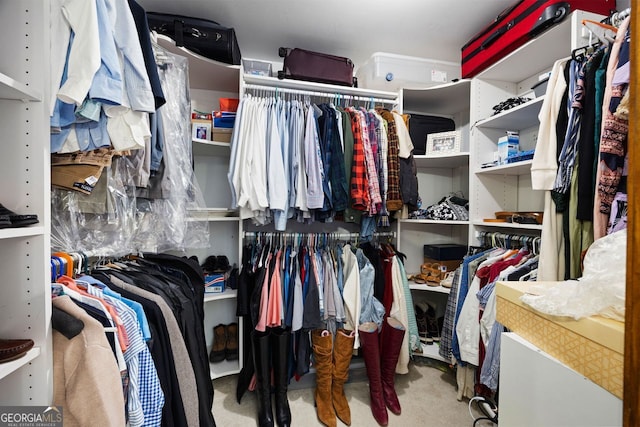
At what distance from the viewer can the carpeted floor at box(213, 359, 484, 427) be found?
5.17ft

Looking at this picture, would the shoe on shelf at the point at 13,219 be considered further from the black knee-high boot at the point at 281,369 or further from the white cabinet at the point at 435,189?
the white cabinet at the point at 435,189

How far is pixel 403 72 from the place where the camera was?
200cm

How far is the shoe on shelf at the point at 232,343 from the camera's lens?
79.3 inches

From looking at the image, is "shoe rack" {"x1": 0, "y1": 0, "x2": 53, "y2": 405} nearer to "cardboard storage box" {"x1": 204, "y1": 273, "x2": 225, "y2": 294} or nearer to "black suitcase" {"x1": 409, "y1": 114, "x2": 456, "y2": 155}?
"cardboard storage box" {"x1": 204, "y1": 273, "x2": 225, "y2": 294}

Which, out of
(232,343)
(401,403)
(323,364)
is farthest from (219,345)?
(401,403)

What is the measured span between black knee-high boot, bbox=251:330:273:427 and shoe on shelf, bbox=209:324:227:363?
0.53 meters

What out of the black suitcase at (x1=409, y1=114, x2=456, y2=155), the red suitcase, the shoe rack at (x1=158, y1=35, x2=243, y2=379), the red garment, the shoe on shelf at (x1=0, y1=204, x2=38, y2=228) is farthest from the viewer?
the black suitcase at (x1=409, y1=114, x2=456, y2=155)

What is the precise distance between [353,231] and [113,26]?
1823mm

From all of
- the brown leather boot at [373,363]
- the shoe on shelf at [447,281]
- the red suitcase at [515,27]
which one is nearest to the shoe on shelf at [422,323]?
the shoe on shelf at [447,281]

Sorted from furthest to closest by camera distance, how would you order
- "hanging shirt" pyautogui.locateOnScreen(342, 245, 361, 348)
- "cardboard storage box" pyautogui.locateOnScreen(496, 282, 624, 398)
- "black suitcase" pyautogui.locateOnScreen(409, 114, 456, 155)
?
"black suitcase" pyautogui.locateOnScreen(409, 114, 456, 155)
"hanging shirt" pyautogui.locateOnScreen(342, 245, 361, 348)
"cardboard storage box" pyautogui.locateOnScreen(496, 282, 624, 398)

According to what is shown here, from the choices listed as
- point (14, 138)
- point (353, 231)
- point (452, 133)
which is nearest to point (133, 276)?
→ point (14, 138)

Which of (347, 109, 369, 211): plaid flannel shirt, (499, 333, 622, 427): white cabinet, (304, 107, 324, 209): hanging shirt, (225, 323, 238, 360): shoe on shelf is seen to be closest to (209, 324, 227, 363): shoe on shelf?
(225, 323, 238, 360): shoe on shelf

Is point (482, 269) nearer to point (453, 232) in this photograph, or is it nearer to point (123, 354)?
point (453, 232)

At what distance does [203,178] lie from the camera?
212cm
